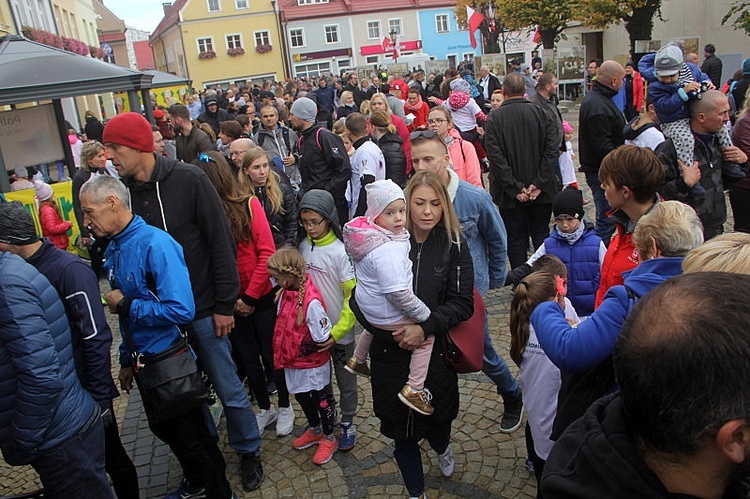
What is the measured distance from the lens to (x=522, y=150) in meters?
5.23

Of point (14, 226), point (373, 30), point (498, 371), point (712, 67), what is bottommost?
point (498, 371)

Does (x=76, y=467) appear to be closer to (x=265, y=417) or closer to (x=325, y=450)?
(x=325, y=450)

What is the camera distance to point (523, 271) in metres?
3.32

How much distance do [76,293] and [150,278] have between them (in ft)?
1.15

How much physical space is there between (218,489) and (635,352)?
9.39 feet

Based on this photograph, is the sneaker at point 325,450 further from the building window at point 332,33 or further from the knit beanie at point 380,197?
the building window at point 332,33

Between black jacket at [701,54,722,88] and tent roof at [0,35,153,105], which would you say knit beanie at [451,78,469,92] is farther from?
black jacket at [701,54,722,88]

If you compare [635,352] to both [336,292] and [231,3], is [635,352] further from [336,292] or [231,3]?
[231,3]

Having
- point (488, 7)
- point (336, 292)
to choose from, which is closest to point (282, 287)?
point (336, 292)

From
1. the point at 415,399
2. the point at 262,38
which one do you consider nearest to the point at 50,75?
the point at 415,399

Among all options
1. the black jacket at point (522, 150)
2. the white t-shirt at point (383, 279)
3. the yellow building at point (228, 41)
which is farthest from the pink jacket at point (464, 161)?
the yellow building at point (228, 41)

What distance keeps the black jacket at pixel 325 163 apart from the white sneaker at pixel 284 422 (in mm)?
2597

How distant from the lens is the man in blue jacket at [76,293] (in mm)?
2715

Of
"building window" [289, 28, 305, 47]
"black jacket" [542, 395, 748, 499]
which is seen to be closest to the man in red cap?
"black jacket" [542, 395, 748, 499]
